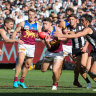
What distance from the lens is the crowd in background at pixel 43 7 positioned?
80.0 ft

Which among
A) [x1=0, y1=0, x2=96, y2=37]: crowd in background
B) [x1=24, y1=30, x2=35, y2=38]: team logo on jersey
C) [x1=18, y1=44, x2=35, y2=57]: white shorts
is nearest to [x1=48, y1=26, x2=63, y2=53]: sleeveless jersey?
[x1=18, y1=44, x2=35, y2=57]: white shorts

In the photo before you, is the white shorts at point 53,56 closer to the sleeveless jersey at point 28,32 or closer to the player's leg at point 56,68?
the player's leg at point 56,68

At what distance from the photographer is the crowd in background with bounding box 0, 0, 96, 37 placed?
2438 centimetres

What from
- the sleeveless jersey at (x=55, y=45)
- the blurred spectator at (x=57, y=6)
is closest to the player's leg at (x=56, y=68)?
the sleeveless jersey at (x=55, y=45)

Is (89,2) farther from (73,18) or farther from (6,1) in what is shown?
(73,18)

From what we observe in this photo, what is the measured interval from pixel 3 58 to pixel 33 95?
1233cm

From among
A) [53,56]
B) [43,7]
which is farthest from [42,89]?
[43,7]

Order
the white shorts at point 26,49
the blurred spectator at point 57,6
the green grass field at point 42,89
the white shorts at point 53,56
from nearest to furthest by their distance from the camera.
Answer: the green grass field at point 42,89 → the white shorts at point 53,56 → the white shorts at point 26,49 → the blurred spectator at point 57,6

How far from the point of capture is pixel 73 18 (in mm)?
12742

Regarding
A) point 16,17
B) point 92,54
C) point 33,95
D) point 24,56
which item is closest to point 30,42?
point 24,56

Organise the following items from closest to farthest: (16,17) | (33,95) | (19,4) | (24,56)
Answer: (33,95), (24,56), (16,17), (19,4)

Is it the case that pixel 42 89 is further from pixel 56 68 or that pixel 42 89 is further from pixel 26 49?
pixel 26 49

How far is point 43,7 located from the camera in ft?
84.6

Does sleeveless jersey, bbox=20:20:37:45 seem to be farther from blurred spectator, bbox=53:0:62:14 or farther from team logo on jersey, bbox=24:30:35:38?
blurred spectator, bbox=53:0:62:14
